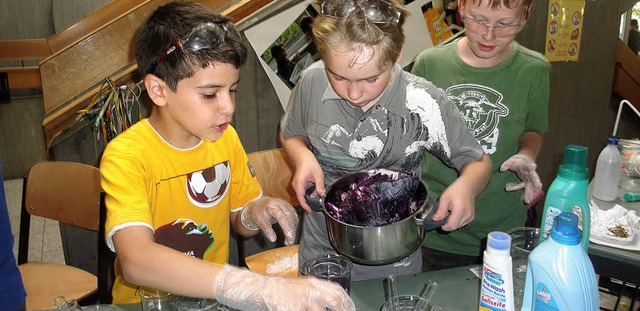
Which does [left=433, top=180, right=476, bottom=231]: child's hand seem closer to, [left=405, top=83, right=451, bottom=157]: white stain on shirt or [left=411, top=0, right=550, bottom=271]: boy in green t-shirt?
[left=405, top=83, right=451, bottom=157]: white stain on shirt


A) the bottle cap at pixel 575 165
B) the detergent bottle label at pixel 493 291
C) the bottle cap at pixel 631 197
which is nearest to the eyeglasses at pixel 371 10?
the bottle cap at pixel 575 165

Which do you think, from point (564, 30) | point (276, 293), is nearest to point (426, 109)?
point (276, 293)

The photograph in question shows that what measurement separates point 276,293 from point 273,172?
1250 mm

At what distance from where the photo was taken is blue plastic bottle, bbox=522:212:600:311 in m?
1.00

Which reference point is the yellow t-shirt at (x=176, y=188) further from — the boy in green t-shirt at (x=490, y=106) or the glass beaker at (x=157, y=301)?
the boy in green t-shirt at (x=490, y=106)

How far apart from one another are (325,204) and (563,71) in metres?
2.57

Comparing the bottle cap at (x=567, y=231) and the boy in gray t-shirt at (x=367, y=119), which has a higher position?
the boy in gray t-shirt at (x=367, y=119)

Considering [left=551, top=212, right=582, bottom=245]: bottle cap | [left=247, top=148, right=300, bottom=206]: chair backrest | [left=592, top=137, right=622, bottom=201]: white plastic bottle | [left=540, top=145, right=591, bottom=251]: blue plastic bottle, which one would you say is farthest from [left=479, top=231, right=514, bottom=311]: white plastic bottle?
[left=247, top=148, right=300, bottom=206]: chair backrest

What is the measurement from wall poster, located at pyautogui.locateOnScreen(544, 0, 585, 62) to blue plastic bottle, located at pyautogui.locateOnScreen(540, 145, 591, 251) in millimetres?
2142

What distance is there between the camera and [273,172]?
7.62 feet

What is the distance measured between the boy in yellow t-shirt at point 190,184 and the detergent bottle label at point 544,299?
39cm

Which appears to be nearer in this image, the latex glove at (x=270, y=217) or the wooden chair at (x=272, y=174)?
the latex glove at (x=270, y=217)

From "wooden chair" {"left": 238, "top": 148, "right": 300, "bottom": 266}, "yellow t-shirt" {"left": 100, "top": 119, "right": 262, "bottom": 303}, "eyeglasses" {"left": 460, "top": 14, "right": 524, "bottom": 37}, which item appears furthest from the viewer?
"wooden chair" {"left": 238, "top": 148, "right": 300, "bottom": 266}

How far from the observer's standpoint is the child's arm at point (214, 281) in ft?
3.56
